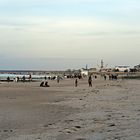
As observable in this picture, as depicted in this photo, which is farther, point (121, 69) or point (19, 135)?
point (121, 69)

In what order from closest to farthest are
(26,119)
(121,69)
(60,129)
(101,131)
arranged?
(101,131) < (60,129) < (26,119) < (121,69)

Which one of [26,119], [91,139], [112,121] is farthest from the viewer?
[26,119]

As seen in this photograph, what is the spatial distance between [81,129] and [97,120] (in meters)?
2.19

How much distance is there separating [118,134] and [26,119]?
5986 mm

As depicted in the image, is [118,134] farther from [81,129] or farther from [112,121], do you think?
[112,121]

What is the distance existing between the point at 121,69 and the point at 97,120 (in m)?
165

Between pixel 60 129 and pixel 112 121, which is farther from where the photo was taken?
pixel 112 121

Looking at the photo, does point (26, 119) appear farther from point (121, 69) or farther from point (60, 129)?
point (121, 69)

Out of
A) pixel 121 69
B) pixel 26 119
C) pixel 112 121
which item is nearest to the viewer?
pixel 112 121

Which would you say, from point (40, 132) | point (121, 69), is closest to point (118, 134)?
point (40, 132)

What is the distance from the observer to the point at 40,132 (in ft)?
37.1

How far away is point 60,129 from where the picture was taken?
11.6 meters

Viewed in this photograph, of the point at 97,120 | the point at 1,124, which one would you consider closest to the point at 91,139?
the point at 97,120

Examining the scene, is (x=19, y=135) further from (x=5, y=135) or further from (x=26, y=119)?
(x=26, y=119)
